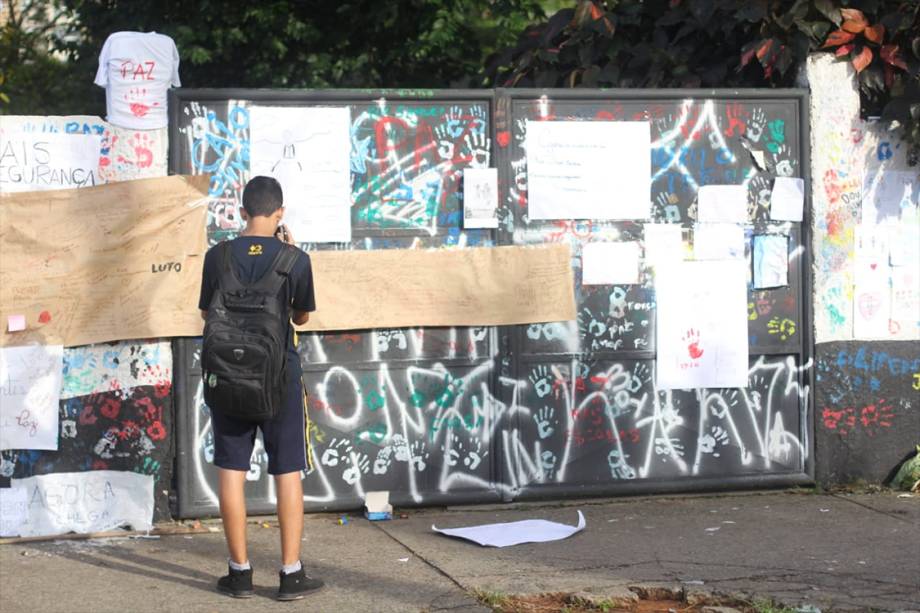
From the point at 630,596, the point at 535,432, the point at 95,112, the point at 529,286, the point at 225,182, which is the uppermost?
the point at 95,112

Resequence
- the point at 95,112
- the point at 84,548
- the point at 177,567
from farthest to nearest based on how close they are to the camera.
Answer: the point at 95,112, the point at 84,548, the point at 177,567

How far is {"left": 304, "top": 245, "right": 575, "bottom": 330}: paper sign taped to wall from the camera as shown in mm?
6707

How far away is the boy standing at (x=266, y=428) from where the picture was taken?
17.0ft

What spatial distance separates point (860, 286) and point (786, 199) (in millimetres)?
674

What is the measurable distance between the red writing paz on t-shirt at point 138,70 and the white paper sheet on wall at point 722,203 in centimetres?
299

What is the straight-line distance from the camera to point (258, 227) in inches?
208

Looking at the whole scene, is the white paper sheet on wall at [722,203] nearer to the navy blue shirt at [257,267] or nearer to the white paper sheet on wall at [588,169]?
the white paper sheet on wall at [588,169]

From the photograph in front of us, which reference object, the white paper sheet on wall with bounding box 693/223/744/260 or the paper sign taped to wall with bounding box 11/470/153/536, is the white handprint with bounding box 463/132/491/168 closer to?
→ the white paper sheet on wall with bounding box 693/223/744/260

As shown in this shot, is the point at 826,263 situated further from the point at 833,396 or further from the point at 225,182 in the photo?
the point at 225,182

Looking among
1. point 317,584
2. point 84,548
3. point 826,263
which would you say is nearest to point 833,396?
point 826,263

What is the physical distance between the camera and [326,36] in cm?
1290

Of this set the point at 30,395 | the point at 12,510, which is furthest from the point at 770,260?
the point at 12,510

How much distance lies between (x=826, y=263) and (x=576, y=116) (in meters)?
1.67

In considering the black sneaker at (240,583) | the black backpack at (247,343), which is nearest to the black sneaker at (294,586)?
the black sneaker at (240,583)
